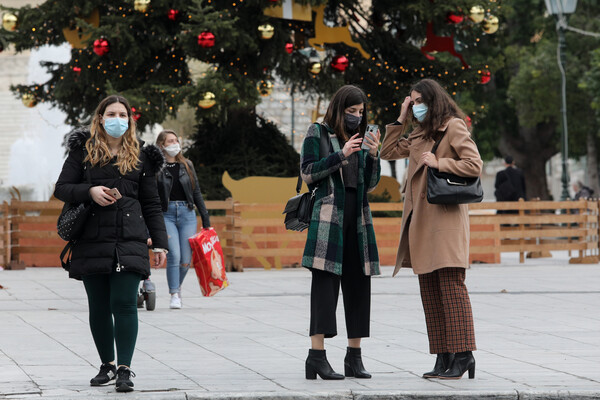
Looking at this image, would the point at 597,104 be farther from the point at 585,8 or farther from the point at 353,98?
the point at 353,98

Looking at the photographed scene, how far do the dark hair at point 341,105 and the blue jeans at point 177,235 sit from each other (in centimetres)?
486

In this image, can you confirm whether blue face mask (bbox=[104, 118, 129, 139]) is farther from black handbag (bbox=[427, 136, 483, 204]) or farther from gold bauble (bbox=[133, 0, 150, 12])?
gold bauble (bbox=[133, 0, 150, 12])

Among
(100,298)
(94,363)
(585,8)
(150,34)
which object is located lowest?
(94,363)

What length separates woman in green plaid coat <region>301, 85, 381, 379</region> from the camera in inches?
284

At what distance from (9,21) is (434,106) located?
13.2m

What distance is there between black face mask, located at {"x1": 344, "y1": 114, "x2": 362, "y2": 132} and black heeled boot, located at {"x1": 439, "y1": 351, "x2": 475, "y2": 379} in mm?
1606

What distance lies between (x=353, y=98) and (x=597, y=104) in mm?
31326

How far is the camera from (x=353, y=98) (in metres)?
7.33

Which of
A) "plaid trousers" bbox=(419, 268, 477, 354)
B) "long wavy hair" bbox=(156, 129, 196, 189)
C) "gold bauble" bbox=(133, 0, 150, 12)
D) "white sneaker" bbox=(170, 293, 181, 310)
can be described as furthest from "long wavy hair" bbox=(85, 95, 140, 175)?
"gold bauble" bbox=(133, 0, 150, 12)

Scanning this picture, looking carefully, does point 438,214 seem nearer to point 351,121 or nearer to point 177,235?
point 351,121

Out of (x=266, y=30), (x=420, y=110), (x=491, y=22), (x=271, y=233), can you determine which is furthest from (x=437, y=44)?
(x=420, y=110)

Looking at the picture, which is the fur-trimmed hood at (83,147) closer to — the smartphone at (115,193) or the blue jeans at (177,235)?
the smartphone at (115,193)

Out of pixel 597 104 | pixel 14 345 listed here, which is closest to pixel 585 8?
pixel 597 104

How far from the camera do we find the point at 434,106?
738 centimetres
